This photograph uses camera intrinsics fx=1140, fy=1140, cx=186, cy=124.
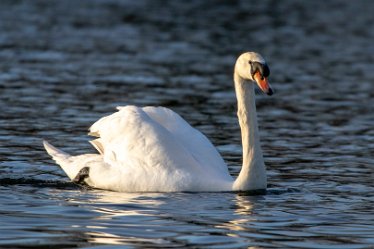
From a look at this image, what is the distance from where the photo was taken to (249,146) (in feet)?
40.1

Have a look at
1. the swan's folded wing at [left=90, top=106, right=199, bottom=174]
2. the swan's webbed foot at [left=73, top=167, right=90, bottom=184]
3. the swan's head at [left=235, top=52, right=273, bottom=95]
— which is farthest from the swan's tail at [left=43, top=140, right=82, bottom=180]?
the swan's head at [left=235, top=52, right=273, bottom=95]

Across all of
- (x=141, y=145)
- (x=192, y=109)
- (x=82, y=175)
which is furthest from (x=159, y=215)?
(x=192, y=109)

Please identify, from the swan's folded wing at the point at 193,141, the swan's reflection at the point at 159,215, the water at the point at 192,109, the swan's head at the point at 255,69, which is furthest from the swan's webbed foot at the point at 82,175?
the swan's head at the point at 255,69

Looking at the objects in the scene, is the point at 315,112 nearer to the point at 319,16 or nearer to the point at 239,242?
the point at 239,242

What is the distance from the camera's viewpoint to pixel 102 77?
22312 millimetres

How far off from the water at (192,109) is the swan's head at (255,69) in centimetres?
122

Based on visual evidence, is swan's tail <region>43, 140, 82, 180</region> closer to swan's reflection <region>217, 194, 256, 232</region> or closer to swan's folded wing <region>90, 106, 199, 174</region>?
swan's folded wing <region>90, 106, 199, 174</region>

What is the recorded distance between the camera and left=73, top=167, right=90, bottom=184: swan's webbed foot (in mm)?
12719

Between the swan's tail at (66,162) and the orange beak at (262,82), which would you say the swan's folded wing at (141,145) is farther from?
the orange beak at (262,82)

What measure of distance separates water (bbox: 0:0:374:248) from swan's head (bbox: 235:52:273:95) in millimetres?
1221

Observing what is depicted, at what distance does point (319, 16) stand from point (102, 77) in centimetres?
1594

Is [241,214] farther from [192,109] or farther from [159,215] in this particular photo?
[192,109]

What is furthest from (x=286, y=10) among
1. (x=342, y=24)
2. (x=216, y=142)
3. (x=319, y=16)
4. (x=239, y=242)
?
(x=239, y=242)

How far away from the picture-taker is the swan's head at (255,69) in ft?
38.7
